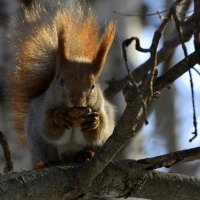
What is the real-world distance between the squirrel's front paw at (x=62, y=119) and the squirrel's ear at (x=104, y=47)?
0.17 m

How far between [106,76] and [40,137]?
484mm

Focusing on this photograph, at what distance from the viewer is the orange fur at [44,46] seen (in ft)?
6.31

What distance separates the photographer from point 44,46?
198cm

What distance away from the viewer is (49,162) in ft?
5.90

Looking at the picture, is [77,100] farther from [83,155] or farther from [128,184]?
[128,184]

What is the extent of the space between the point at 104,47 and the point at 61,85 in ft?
0.56

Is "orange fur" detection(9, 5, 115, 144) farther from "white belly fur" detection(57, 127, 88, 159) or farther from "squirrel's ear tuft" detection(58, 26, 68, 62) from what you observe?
"white belly fur" detection(57, 127, 88, 159)

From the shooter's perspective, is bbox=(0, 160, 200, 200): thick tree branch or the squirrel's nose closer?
bbox=(0, 160, 200, 200): thick tree branch

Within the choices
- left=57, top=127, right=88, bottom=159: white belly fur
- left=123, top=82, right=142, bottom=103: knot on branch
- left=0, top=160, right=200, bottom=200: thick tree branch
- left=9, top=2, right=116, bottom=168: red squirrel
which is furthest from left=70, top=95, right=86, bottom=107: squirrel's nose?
left=123, top=82, right=142, bottom=103: knot on branch

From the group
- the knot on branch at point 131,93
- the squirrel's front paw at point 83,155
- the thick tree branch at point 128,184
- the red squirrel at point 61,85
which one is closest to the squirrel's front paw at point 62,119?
the red squirrel at point 61,85

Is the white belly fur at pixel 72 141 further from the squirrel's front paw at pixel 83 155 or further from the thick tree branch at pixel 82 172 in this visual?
the thick tree branch at pixel 82 172

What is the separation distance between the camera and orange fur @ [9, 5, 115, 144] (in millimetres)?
1924

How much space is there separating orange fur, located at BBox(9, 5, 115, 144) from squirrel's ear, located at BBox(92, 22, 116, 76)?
0.03 m

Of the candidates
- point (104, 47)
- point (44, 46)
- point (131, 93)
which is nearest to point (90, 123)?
point (104, 47)
